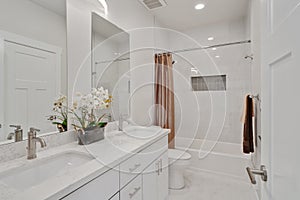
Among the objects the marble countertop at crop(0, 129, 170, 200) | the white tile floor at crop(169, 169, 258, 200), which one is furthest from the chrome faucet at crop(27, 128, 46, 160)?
the white tile floor at crop(169, 169, 258, 200)

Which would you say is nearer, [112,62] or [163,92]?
[112,62]

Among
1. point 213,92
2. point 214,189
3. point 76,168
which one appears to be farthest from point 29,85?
point 213,92

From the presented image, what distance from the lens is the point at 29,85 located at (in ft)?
3.65

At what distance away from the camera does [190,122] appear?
10.6 ft

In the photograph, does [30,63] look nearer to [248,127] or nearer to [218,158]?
[248,127]

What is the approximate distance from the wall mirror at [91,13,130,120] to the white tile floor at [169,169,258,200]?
1311mm

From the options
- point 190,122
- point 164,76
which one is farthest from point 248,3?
point 190,122

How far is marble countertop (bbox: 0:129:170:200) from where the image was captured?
65 cm

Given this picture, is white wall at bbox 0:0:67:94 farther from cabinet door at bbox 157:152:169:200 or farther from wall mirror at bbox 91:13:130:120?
cabinet door at bbox 157:152:169:200

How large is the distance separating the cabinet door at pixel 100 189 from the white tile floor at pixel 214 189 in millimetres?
1272

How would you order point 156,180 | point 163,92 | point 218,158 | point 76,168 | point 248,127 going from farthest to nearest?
point 163,92 < point 218,158 < point 248,127 < point 156,180 < point 76,168

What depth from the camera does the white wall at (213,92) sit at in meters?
2.82

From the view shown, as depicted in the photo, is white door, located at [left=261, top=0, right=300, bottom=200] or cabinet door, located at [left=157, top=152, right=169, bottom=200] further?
cabinet door, located at [left=157, top=152, right=169, bottom=200]

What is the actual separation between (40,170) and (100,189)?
41 centimetres
